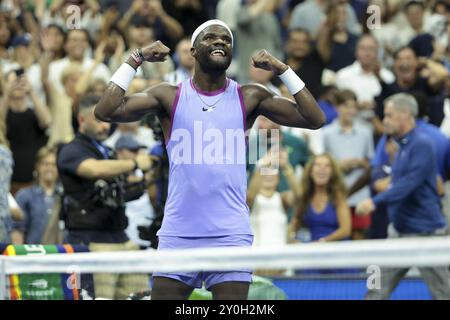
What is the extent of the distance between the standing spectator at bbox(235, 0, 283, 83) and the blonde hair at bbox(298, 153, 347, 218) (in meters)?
→ 3.83

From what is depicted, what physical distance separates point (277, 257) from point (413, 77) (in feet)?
25.8

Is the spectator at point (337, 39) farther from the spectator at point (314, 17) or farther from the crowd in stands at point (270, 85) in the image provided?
the spectator at point (314, 17)

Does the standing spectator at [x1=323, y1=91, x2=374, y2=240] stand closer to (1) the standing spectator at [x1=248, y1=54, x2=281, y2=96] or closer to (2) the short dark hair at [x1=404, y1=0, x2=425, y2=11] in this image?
(1) the standing spectator at [x1=248, y1=54, x2=281, y2=96]

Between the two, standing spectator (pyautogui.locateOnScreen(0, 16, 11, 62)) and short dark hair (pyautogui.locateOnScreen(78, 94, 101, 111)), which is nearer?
short dark hair (pyautogui.locateOnScreen(78, 94, 101, 111))

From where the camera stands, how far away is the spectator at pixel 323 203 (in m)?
11.5

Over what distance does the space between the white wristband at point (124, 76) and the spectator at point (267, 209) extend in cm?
480

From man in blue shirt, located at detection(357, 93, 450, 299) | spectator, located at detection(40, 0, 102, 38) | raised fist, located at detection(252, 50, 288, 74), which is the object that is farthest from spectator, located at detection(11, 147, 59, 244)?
raised fist, located at detection(252, 50, 288, 74)

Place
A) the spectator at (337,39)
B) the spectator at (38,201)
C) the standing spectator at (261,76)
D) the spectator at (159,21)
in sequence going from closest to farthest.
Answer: the spectator at (38,201), the standing spectator at (261,76), the spectator at (337,39), the spectator at (159,21)

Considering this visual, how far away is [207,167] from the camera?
6.73m

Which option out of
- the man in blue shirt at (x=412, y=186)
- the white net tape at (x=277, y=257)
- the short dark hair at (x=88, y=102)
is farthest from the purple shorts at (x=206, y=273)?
the man in blue shirt at (x=412, y=186)

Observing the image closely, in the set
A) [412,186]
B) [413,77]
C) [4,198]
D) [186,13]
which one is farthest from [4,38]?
[412,186]

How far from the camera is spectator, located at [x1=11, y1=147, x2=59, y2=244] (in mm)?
12062

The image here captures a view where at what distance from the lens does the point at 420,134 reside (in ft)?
34.0

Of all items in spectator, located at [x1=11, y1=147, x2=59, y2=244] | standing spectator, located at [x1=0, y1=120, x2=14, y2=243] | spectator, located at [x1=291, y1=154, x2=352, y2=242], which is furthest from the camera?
spectator, located at [x1=11, y1=147, x2=59, y2=244]
